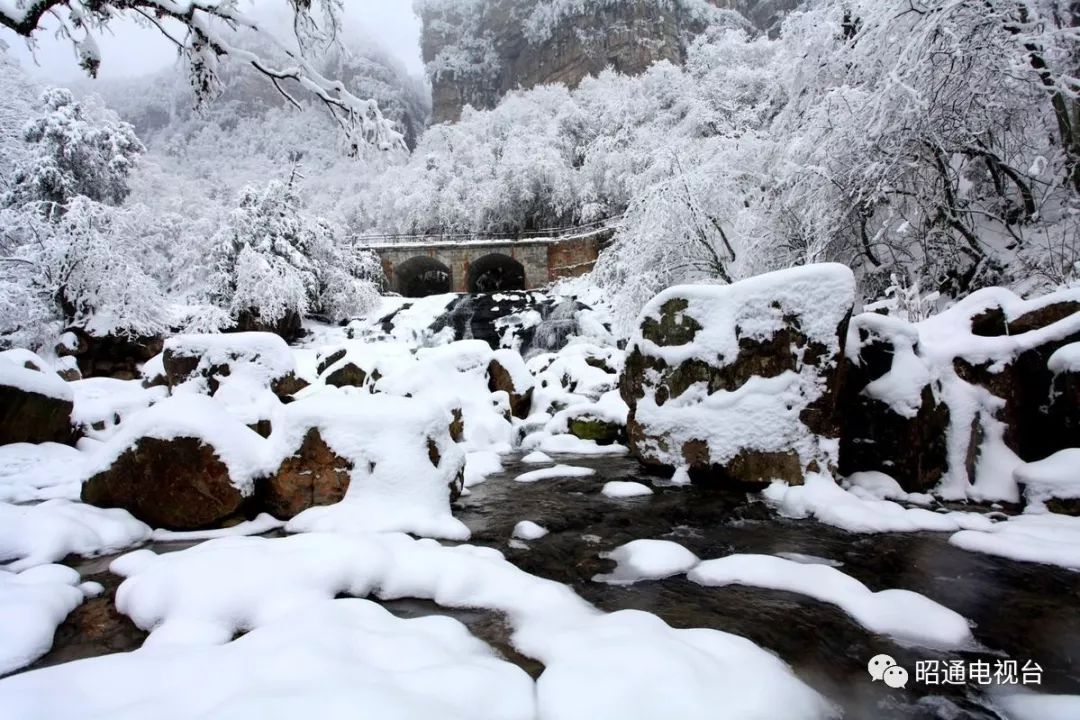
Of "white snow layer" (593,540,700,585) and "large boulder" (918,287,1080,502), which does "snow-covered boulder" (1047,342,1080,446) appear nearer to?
"large boulder" (918,287,1080,502)

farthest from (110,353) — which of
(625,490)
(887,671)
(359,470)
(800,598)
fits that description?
(887,671)

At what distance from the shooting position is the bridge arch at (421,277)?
28.0 m

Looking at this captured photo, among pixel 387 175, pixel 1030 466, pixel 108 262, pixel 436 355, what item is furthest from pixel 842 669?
pixel 387 175

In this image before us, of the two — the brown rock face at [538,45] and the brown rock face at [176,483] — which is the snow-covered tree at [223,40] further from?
the brown rock face at [538,45]

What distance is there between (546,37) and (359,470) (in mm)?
52067

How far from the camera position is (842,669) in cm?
225

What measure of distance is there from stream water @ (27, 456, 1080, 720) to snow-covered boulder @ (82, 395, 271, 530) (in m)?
0.38

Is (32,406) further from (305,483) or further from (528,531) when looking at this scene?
(528,531)

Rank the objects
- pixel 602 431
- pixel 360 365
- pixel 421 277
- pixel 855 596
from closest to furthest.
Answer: pixel 855 596, pixel 602 431, pixel 360 365, pixel 421 277

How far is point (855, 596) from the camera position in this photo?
2.89 meters

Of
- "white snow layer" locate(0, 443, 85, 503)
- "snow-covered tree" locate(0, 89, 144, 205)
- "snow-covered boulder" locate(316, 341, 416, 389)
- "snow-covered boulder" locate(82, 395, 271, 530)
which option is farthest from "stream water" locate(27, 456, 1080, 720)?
"snow-covered tree" locate(0, 89, 144, 205)

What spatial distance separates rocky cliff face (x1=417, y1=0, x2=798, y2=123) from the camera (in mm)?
41438

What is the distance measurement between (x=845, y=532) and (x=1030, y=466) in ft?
6.71

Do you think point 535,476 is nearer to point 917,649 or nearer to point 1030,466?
point 917,649
